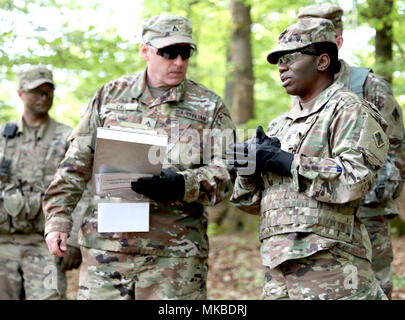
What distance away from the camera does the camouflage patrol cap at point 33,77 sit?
16.4 feet

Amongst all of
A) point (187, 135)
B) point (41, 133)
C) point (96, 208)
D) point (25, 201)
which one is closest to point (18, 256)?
point (25, 201)

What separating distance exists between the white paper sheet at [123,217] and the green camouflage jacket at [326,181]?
2.93ft

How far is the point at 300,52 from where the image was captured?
2988mm

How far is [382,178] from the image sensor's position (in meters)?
4.01

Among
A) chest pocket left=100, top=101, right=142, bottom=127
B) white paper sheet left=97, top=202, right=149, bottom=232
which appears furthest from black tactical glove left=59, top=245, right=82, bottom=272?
chest pocket left=100, top=101, right=142, bottom=127

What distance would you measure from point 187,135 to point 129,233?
2.74ft

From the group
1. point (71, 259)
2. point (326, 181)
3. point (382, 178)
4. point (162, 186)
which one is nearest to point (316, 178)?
point (326, 181)

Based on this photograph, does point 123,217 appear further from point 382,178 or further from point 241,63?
point 241,63

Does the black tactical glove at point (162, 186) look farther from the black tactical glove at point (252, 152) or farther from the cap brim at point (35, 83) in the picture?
the cap brim at point (35, 83)

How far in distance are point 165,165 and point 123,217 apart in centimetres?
49

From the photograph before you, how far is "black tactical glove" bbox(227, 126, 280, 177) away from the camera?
9.27 ft

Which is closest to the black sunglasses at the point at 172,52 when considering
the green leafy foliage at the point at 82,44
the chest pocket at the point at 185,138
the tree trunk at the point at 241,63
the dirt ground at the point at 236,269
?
the chest pocket at the point at 185,138

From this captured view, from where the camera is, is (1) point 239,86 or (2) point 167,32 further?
(1) point 239,86

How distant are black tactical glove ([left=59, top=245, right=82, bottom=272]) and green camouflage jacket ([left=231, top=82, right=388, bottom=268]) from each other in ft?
7.87
